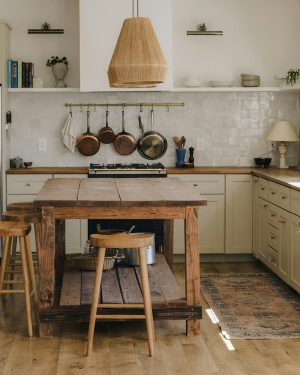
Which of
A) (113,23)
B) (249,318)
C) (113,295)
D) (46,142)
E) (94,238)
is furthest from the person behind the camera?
(46,142)

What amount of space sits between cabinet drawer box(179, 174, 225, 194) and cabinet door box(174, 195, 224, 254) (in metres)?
0.06

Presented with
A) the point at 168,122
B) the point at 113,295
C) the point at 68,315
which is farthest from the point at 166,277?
the point at 168,122

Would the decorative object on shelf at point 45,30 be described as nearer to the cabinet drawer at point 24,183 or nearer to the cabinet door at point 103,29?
the cabinet door at point 103,29

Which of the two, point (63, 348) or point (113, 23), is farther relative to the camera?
point (113, 23)

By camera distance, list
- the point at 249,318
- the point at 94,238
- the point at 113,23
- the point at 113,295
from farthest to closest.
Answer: the point at 113,23
the point at 249,318
the point at 113,295
the point at 94,238

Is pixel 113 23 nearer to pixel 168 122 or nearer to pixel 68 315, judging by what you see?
pixel 168 122

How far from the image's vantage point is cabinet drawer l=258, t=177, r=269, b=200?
6730 millimetres

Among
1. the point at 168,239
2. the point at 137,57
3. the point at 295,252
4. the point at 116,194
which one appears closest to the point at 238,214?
the point at 168,239

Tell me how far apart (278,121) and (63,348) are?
415 centimetres

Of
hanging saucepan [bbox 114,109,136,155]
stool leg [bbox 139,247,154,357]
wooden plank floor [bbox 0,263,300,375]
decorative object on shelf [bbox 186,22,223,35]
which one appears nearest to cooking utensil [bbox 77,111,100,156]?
hanging saucepan [bbox 114,109,136,155]

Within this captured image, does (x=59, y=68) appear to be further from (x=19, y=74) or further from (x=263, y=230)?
(x=263, y=230)

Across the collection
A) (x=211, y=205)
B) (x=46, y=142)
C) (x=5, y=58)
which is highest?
(x=5, y=58)

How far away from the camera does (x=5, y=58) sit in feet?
23.9

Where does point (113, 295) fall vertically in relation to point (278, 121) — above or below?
below
